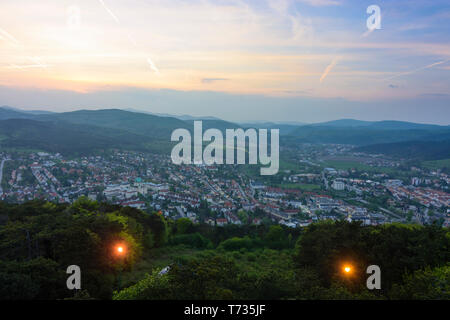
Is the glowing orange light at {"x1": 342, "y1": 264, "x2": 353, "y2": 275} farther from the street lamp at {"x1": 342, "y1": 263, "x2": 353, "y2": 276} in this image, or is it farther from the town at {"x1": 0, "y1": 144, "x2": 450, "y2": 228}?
the town at {"x1": 0, "y1": 144, "x2": 450, "y2": 228}

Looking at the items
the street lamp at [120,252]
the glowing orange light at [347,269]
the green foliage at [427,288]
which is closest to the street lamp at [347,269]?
the glowing orange light at [347,269]

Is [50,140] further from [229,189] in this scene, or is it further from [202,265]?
[202,265]

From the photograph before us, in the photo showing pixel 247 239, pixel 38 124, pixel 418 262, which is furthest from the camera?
pixel 38 124

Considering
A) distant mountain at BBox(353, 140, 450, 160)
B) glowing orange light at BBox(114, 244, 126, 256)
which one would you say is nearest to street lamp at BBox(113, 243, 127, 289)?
glowing orange light at BBox(114, 244, 126, 256)

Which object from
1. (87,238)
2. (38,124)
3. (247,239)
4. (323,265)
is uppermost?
(38,124)
